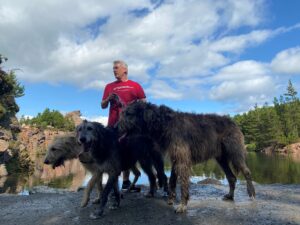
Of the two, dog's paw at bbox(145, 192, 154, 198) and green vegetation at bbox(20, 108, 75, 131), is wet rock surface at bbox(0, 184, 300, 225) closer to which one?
dog's paw at bbox(145, 192, 154, 198)

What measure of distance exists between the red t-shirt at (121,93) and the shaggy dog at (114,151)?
44.4 inches

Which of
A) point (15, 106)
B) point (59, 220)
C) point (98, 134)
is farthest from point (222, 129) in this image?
point (15, 106)

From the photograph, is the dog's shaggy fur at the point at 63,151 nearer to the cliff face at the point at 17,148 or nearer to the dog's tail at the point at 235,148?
the dog's tail at the point at 235,148

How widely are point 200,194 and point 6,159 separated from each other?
31741mm

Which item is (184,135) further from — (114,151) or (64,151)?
(64,151)

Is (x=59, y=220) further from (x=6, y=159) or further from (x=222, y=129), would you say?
(x=6, y=159)

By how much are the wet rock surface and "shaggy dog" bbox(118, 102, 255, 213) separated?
473 millimetres

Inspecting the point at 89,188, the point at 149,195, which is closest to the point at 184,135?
the point at 149,195

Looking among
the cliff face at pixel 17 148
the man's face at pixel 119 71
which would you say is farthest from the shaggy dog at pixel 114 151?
the cliff face at pixel 17 148

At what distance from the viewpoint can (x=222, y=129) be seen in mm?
7973

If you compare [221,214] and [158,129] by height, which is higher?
[158,129]

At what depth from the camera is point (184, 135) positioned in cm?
726

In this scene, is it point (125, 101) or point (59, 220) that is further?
point (125, 101)

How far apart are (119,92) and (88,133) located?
1969 mm
